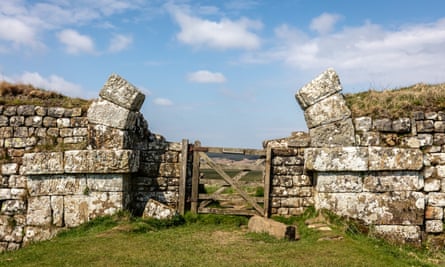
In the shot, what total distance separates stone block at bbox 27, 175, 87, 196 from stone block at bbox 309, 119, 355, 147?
4945 millimetres

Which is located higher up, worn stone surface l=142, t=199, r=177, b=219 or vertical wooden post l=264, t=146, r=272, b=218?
vertical wooden post l=264, t=146, r=272, b=218

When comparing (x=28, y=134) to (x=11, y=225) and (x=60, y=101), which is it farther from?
(x=11, y=225)

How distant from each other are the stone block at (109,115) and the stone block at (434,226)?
6.55 m

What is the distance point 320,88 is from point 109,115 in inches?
176

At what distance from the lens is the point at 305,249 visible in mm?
6781

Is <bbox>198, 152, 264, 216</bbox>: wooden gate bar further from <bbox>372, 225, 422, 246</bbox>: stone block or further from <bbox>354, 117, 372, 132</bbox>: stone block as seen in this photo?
<bbox>354, 117, 372, 132</bbox>: stone block

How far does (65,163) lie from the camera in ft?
27.9

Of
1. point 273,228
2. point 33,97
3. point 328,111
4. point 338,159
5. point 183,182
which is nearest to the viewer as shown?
point 273,228

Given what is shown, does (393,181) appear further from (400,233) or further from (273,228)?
(273,228)

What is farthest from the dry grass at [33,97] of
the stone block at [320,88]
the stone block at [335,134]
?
the stone block at [335,134]

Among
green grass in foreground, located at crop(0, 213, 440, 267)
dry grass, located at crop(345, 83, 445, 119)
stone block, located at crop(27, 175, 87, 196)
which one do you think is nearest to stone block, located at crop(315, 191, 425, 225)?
green grass in foreground, located at crop(0, 213, 440, 267)

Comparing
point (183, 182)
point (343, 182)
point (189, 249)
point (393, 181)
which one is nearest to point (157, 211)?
point (183, 182)

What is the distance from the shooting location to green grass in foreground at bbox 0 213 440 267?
6148 mm

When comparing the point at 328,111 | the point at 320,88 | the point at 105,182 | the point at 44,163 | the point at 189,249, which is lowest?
the point at 189,249
